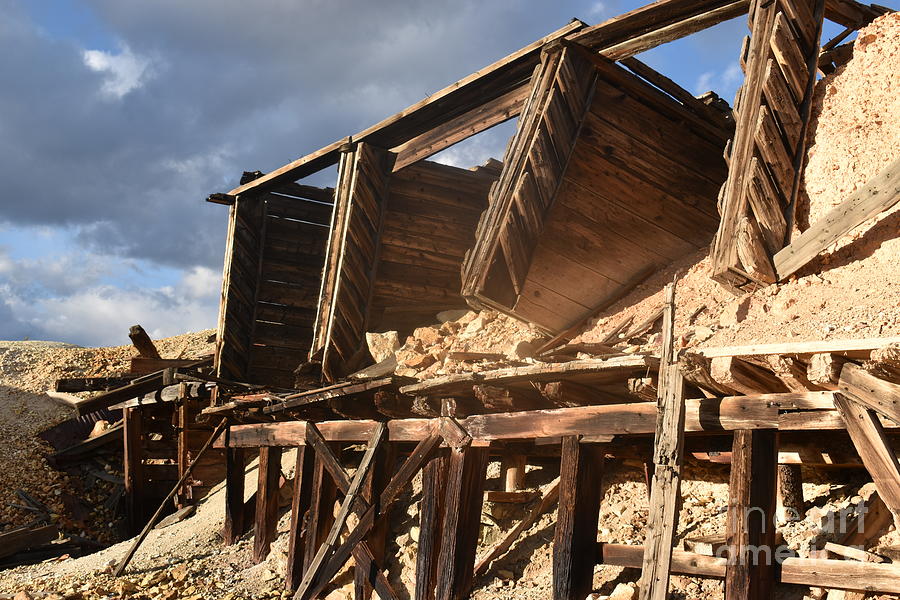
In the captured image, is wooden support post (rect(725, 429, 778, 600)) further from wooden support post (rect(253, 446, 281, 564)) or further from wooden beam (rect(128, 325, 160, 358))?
wooden beam (rect(128, 325, 160, 358))

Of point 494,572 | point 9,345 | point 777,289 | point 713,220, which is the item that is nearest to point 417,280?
point 713,220

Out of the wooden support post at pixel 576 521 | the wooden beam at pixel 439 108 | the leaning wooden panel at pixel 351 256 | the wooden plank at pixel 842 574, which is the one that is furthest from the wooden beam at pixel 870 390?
the leaning wooden panel at pixel 351 256

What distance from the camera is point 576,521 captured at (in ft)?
19.6

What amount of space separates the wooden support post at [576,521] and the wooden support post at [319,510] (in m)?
3.58

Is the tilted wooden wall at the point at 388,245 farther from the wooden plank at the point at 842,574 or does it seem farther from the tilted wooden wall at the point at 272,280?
the wooden plank at the point at 842,574

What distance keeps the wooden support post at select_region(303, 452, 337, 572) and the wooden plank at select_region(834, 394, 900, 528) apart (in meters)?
5.71

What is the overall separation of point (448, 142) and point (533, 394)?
16.2ft

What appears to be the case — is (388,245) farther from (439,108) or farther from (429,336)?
(439,108)

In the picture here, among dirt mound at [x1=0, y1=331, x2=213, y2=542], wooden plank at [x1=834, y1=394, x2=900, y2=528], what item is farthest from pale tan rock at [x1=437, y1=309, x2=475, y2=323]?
dirt mound at [x1=0, y1=331, x2=213, y2=542]

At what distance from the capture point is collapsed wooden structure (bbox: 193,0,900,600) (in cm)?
500

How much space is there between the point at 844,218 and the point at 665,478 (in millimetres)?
2334

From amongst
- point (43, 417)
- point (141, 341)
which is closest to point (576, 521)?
point (141, 341)

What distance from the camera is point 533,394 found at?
6633 mm

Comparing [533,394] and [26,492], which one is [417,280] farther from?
[26,492]
